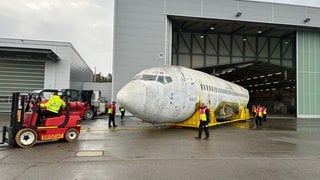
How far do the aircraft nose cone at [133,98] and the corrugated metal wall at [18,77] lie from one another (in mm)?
25219

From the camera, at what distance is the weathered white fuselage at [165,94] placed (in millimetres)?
16125

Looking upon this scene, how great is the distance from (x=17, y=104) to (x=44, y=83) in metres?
27.2

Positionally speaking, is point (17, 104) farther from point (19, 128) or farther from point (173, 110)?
point (173, 110)

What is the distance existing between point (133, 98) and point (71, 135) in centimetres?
367

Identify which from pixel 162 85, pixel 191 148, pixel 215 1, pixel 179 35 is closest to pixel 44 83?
pixel 179 35

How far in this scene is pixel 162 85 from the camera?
17250mm

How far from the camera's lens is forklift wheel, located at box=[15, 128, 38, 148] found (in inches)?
465

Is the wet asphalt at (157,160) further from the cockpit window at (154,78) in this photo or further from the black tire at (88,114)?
the black tire at (88,114)

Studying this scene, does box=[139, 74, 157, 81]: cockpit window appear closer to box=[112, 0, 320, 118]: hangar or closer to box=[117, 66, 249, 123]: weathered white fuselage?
box=[117, 66, 249, 123]: weathered white fuselage

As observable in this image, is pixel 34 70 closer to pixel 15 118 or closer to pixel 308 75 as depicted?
pixel 15 118

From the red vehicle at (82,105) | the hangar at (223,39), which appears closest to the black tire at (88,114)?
the red vehicle at (82,105)

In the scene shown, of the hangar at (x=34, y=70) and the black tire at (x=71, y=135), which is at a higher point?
the hangar at (x=34, y=70)

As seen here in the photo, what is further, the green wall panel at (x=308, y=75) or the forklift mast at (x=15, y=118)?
the green wall panel at (x=308, y=75)

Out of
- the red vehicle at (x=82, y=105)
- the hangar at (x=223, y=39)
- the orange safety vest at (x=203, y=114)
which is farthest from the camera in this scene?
the hangar at (x=223, y=39)
